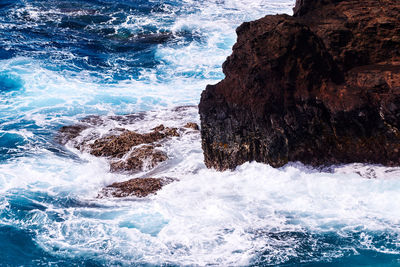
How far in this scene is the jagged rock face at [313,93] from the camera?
21.7 ft

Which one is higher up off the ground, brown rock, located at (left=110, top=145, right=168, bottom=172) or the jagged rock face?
the jagged rock face

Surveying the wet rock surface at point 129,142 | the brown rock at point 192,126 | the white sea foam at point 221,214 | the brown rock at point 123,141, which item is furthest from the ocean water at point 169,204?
the brown rock at point 192,126

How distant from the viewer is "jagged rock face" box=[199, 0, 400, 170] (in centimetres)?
662

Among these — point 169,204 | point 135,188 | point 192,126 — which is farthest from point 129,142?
point 169,204

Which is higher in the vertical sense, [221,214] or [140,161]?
[221,214]

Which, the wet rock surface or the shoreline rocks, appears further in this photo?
the wet rock surface

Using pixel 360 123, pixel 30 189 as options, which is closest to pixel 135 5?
pixel 30 189

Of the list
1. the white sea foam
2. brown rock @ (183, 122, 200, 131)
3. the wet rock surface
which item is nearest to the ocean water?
the white sea foam

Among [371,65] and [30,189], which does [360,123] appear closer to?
[371,65]

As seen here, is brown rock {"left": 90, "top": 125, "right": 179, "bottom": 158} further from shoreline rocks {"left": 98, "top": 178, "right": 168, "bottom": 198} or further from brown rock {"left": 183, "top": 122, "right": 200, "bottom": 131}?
shoreline rocks {"left": 98, "top": 178, "right": 168, "bottom": 198}

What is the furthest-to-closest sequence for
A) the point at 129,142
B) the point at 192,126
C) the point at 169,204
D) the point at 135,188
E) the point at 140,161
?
the point at 192,126
the point at 129,142
the point at 140,161
the point at 135,188
the point at 169,204

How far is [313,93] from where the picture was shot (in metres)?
6.95

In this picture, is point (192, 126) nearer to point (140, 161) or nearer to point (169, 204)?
point (140, 161)

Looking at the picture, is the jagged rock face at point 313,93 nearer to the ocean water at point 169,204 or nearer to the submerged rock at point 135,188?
the ocean water at point 169,204
